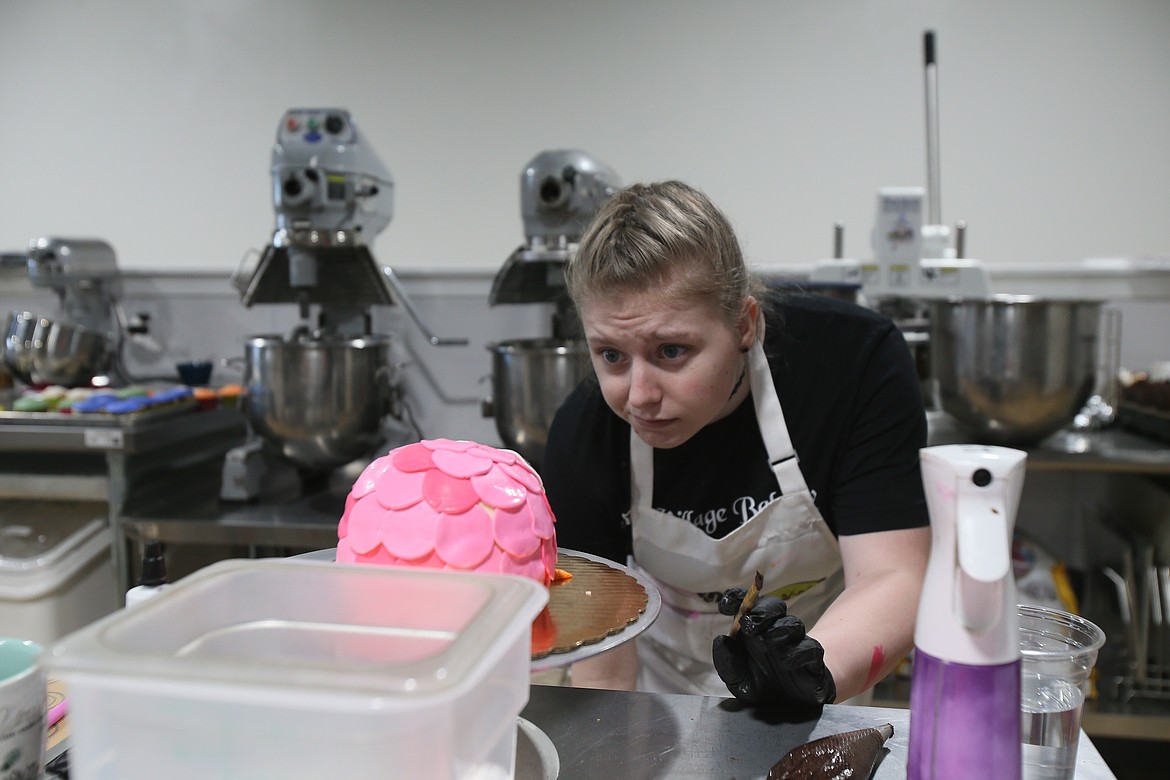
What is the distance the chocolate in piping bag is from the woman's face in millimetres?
477

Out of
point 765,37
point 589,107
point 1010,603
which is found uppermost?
point 765,37

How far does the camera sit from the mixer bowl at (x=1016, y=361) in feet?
6.70

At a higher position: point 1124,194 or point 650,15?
point 650,15

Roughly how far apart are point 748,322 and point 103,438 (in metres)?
1.64

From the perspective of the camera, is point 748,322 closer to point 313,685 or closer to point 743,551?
point 743,551

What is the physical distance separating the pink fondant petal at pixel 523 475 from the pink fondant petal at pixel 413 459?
8 cm

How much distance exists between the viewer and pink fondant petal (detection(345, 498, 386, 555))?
3.00 ft

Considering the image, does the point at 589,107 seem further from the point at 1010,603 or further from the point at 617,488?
the point at 1010,603

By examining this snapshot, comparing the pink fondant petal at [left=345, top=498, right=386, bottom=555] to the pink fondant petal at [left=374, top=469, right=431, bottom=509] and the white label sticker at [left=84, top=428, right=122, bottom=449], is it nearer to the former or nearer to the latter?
the pink fondant petal at [left=374, top=469, right=431, bottom=509]

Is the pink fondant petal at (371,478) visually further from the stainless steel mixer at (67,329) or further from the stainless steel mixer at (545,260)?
the stainless steel mixer at (67,329)

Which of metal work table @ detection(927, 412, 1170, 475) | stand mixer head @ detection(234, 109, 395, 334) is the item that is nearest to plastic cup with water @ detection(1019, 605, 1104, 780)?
metal work table @ detection(927, 412, 1170, 475)

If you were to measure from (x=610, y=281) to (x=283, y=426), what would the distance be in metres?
1.27

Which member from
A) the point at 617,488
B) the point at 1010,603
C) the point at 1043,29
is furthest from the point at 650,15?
the point at 1010,603

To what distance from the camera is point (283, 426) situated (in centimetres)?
215
